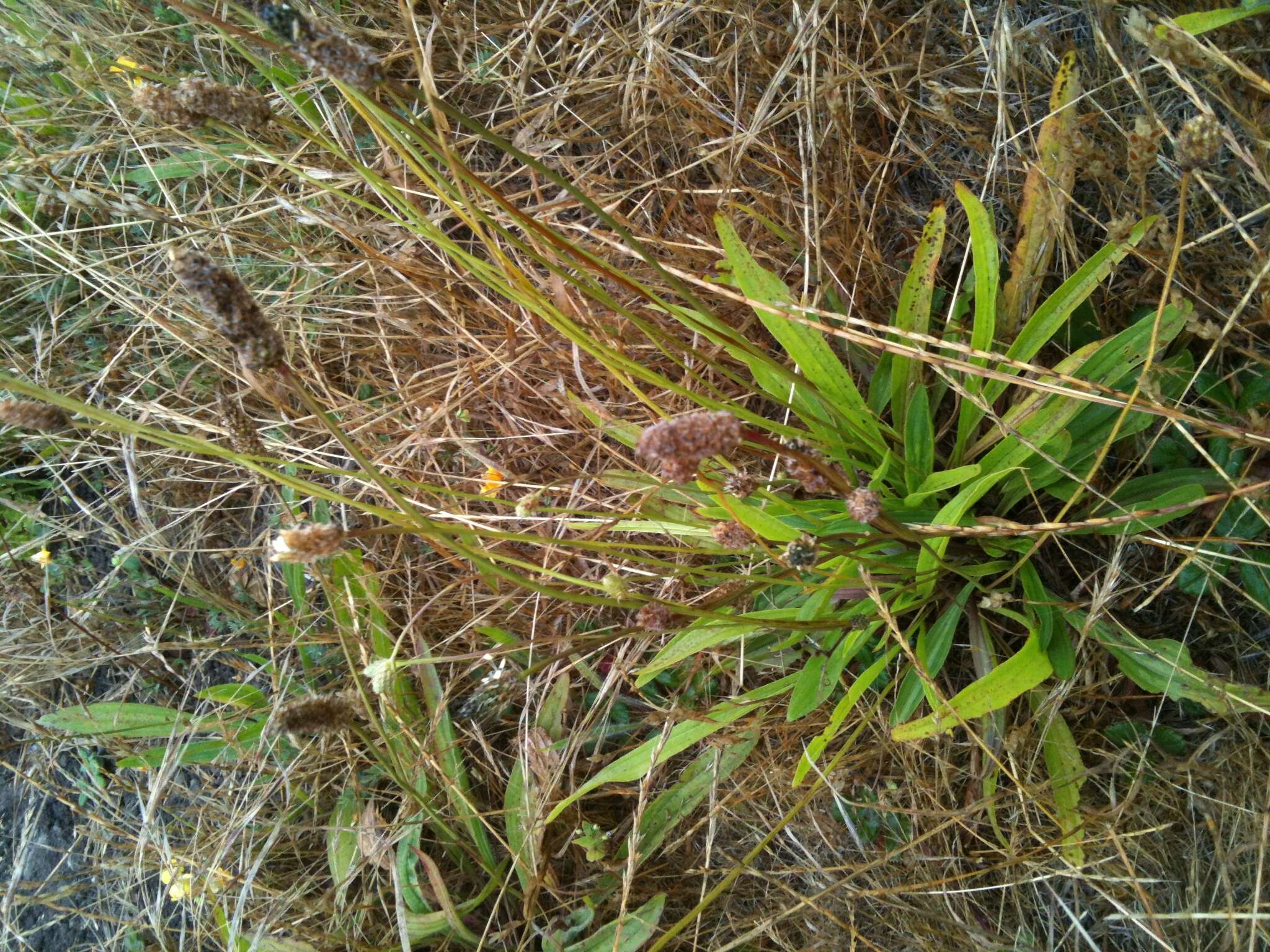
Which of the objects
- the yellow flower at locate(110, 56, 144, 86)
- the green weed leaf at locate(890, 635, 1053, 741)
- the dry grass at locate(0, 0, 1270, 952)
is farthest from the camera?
the yellow flower at locate(110, 56, 144, 86)

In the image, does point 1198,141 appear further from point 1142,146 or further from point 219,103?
point 219,103

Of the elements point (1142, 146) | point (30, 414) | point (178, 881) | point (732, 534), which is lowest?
point (178, 881)

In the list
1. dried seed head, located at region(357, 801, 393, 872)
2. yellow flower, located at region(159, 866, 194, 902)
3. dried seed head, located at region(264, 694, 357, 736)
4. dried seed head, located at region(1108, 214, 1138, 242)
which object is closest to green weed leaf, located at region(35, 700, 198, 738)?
yellow flower, located at region(159, 866, 194, 902)

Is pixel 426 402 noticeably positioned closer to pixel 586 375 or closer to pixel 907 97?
pixel 586 375

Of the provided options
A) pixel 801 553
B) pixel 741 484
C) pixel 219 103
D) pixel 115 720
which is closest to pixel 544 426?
pixel 741 484

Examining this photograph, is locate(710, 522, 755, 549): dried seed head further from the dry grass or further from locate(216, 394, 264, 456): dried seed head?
locate(216, 394, 264, 456): dried seed head

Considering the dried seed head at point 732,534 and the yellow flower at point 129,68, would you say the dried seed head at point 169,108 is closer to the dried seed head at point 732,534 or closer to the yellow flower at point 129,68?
the dried seed head at point 732,534

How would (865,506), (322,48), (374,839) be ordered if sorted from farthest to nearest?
(374,839)
(865,506)
(322,48)
